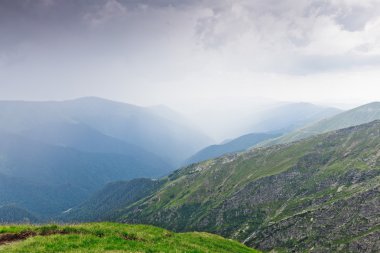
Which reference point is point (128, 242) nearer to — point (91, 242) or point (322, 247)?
point (91, 242)

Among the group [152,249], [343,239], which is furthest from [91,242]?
[343,239]

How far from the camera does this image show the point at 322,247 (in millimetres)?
187250

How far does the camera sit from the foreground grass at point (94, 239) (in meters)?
28.7

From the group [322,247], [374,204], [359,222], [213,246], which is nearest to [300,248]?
[322,247]

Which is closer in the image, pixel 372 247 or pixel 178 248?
pixel 178 248

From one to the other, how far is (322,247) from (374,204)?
42.5 m

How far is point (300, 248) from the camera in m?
199

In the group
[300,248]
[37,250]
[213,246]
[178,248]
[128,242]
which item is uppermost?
[37,250]

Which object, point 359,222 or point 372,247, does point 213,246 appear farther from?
point 359,222

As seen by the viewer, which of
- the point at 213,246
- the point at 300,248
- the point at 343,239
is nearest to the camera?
the point at 213,246

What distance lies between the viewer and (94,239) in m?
32.3

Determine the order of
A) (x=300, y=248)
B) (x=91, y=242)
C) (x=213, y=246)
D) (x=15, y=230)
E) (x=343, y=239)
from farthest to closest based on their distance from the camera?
(x=300, y=248) < (x=343, y=239) < (x=213, y=246) < (x=15, y=230) < (x=91, y=242)

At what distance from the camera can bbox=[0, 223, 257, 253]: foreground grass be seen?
28.7 m

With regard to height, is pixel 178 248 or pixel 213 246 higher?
pixel 178 248
